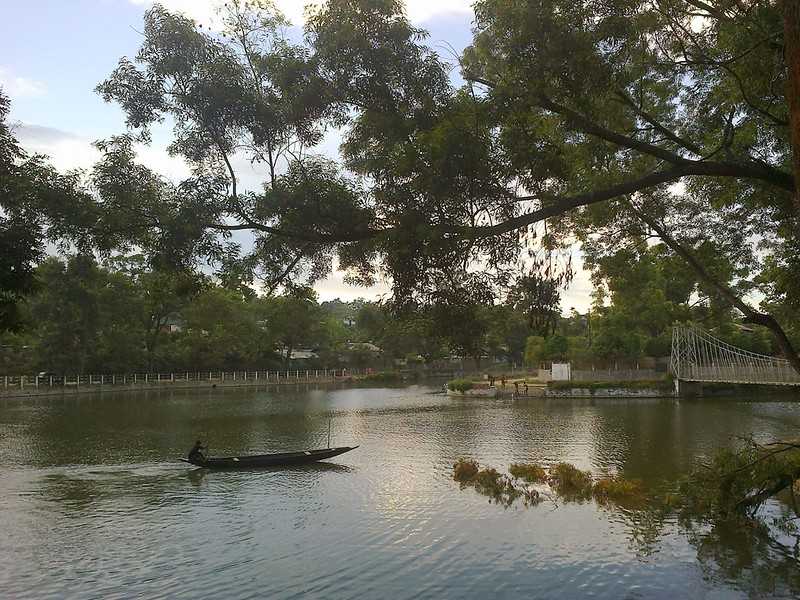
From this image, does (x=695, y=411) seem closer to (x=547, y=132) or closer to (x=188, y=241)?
(x=547, y=132)

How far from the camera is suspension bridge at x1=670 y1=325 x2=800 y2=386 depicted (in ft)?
123

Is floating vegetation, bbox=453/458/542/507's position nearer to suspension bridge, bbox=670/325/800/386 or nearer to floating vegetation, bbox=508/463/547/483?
floating vegetation, bbox=508/463/547/483

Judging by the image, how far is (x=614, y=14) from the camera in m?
7.43

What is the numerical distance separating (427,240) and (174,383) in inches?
2171

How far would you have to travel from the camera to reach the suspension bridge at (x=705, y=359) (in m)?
37.6

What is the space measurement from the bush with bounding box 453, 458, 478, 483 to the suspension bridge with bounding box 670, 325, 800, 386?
78.8 ft

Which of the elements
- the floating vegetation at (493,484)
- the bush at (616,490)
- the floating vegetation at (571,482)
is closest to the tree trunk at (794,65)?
the bush at (616,490)

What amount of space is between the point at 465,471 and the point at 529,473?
1.79 meters

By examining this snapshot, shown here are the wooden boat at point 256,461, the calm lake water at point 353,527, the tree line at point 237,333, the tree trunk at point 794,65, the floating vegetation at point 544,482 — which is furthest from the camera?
the tree line at point 237,333

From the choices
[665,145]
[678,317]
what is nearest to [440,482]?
[665,145]

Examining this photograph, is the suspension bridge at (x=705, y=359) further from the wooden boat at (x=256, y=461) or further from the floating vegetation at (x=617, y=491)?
the wooden boat at (x=256, y=461)

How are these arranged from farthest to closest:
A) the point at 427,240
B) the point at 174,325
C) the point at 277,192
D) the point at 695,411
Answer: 1. the point at 174,325
2. the point at 695,411
3. the point at 277,192
4. the point at 427,240

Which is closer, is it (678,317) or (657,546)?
(657,546)

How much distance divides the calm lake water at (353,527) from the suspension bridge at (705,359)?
12099mm
